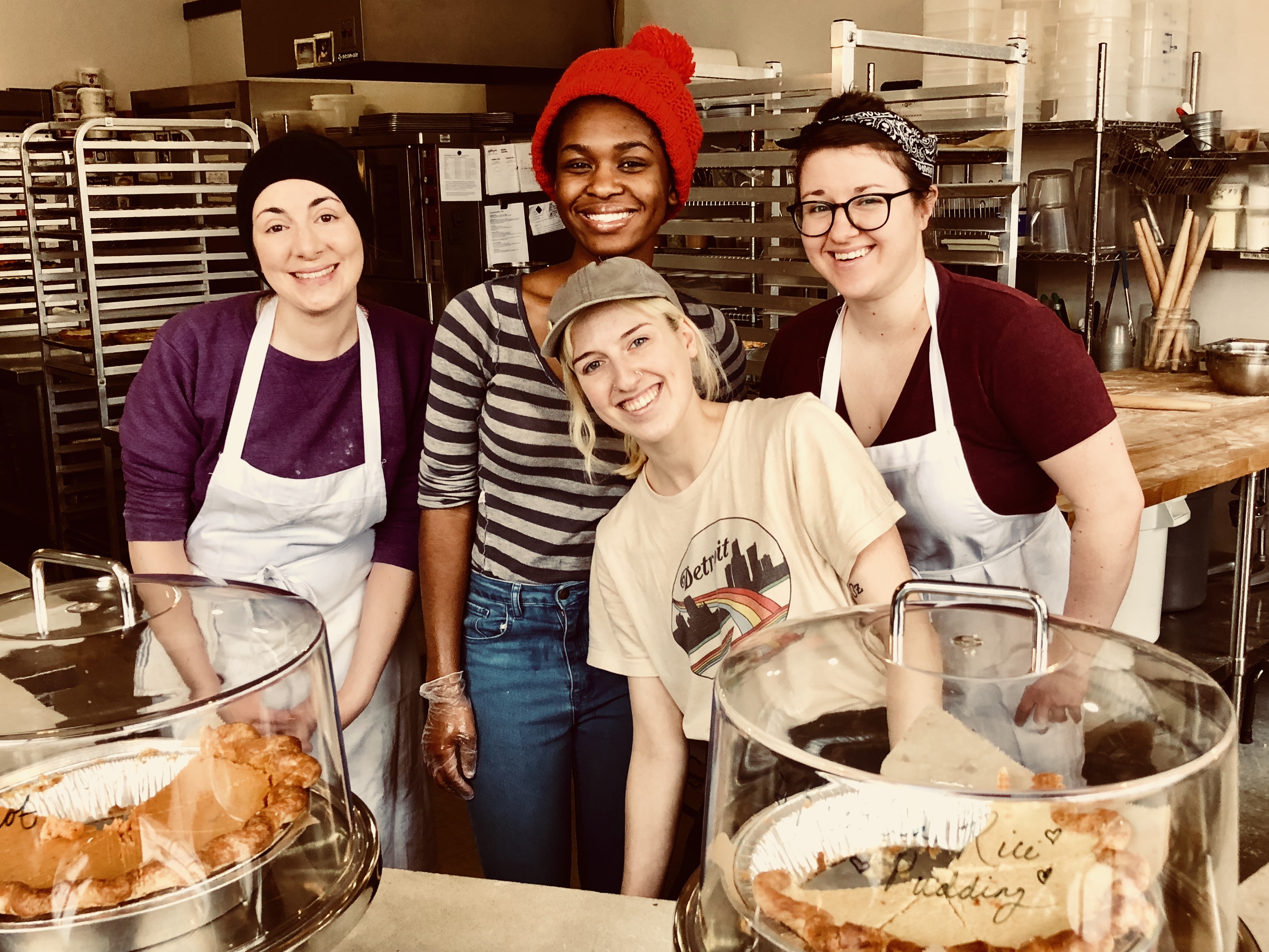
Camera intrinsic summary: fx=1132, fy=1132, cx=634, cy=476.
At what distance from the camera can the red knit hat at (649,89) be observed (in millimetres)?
1802

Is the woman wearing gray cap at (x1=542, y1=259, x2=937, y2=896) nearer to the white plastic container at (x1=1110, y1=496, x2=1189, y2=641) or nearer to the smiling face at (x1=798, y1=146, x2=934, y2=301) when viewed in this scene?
the smiling face at (x1=798, y1=146, x2=934, y2=301)

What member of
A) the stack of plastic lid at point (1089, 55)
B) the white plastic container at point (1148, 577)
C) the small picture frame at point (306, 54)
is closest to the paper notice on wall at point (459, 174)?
the small picture frame at point (306, 54)

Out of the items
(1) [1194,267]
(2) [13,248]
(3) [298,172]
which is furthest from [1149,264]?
(2) [13,248]

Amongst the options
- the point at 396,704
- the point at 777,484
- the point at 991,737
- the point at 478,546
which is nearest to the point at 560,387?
the point at 478,546

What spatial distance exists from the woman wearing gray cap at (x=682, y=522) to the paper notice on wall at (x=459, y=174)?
3315 millimetres

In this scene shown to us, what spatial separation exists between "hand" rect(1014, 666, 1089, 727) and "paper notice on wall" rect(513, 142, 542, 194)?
13.9 feet

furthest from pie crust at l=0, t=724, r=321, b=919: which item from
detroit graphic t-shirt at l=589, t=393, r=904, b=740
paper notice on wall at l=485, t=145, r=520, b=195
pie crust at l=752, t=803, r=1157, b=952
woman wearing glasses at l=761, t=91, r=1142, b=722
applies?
paper notice on wall at l=485, t=145, r=520, b=195

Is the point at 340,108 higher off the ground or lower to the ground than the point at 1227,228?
higher

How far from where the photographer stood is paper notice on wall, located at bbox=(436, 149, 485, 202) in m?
4.79

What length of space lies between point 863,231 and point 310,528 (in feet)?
3.55

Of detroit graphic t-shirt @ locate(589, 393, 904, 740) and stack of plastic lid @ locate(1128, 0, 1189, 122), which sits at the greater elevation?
stack of plastic lid @ locate(1128, 0, 1189, 122)

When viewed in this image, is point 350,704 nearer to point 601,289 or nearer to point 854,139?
point 601,289

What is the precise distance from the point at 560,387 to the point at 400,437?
1.21 ft

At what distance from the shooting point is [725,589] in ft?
5.00
